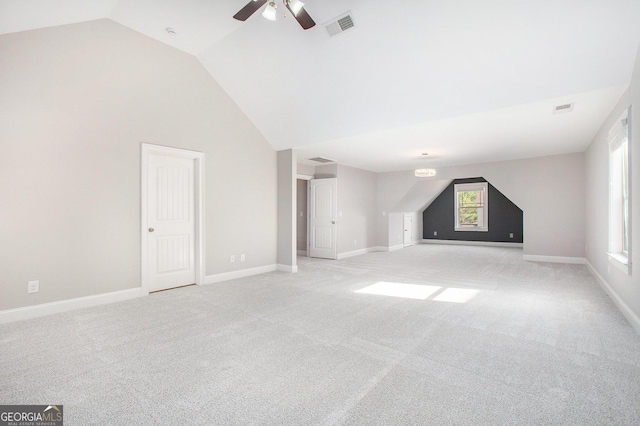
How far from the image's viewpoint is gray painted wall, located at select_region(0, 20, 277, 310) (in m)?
3.11

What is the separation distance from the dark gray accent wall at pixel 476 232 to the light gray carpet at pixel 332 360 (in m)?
6.92

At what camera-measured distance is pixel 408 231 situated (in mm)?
10586

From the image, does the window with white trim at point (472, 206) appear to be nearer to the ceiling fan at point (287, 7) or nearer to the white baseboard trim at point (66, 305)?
the ceiling fan at point (287, 7)

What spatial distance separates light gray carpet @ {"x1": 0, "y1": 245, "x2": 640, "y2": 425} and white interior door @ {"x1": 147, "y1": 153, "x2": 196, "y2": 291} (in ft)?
2.04

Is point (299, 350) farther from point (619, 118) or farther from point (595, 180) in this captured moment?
point (595, 180)

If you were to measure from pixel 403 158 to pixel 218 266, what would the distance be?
473 centimetres

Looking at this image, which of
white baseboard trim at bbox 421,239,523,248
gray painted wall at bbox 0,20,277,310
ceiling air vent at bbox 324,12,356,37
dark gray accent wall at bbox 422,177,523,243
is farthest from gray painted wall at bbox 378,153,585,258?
gray painted wall at bbox 0,20,277,310

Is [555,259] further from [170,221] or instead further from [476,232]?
[170,221]

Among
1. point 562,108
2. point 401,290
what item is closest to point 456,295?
point 401,290

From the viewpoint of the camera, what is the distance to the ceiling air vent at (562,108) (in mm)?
3747

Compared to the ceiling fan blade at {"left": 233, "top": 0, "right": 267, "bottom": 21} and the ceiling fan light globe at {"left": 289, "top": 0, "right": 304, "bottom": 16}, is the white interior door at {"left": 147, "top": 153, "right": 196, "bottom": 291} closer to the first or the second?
the ceiling fan blade at {"left": 233, "top": 0, "right": 267, "bottom": 21}

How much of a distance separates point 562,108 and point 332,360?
4.20 m

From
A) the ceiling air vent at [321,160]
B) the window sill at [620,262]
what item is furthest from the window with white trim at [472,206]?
the window sill at [620,262]

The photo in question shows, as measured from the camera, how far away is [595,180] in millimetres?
5020
